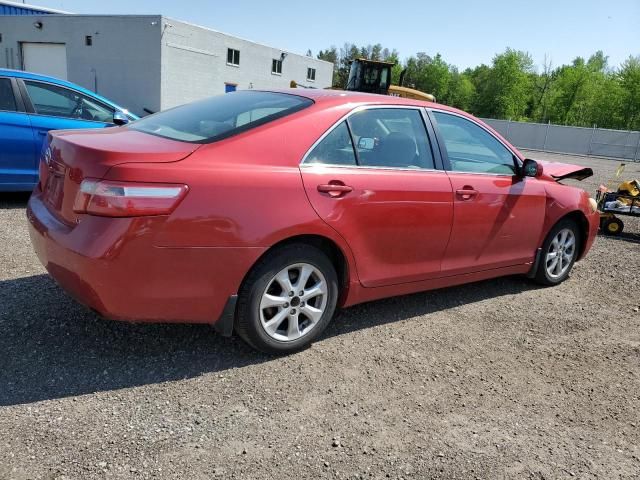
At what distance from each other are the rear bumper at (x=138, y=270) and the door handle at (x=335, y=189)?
22.9 inches

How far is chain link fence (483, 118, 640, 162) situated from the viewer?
1491 inches

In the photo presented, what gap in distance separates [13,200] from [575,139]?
41227 mm

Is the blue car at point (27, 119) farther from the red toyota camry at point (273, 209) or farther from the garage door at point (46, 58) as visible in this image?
the garage door at point (46, 58)

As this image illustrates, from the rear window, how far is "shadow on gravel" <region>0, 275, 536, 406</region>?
1317mm

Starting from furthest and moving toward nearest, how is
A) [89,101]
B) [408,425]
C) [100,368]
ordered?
[89,101]
[100,368]
[408,425]

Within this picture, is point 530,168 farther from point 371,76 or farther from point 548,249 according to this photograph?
point 371,76

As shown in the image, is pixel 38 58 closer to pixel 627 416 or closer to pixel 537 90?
pixel 627 416

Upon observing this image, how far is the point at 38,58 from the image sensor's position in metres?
30.1

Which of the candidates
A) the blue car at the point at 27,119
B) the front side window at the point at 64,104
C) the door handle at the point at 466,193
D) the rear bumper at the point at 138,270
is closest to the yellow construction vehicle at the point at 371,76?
the front side window at the point at 64,104

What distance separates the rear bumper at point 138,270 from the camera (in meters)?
2.67

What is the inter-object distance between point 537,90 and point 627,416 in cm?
8395

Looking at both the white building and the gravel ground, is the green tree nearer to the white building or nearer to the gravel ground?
the white building

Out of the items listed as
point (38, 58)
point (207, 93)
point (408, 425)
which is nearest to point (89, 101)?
point (408, 425)

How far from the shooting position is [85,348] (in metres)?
3.21
